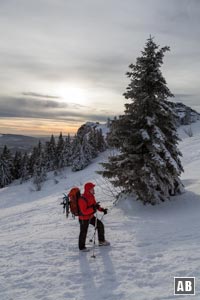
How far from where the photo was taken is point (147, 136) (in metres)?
13.2

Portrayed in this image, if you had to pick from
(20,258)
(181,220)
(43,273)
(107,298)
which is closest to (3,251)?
(20,258)

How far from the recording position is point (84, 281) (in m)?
6.77

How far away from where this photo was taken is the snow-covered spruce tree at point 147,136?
43.7 feet

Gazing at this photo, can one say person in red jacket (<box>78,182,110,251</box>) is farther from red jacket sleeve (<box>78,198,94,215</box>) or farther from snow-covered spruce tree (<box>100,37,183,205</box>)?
snow-covered spruce tree (<box>100,37,183,205</box>)

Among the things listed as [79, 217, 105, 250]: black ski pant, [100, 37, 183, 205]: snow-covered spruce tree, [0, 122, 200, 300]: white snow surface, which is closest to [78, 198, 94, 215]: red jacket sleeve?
[79, 217, 105, 250]: black ski pant

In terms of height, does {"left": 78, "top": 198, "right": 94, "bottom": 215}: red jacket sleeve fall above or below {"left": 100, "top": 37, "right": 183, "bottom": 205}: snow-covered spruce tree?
below

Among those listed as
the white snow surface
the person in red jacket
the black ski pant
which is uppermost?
the person in red jacket

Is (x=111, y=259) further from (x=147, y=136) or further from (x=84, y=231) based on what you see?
(x=147, y=136)

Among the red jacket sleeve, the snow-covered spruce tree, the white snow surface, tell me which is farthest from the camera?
the snow-covered spruce tree

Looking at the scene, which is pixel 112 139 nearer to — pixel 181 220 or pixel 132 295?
pixel 181 220

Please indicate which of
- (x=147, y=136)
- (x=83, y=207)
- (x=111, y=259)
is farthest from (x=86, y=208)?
(x=147, y=136)

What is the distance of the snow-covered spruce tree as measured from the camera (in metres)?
13.3

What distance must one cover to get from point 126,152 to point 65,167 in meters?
63.9

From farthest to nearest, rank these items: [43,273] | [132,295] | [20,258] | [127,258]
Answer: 1. [20,258]
2. [127,258]
3. [43,273]
4. [132,295]
